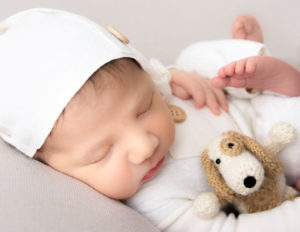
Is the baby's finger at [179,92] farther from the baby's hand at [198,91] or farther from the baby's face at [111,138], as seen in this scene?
the baby's face at [111,138]

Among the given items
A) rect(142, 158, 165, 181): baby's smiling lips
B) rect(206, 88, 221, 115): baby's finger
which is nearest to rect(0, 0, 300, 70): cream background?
rect(206, 88, 221, 115): baby's finger

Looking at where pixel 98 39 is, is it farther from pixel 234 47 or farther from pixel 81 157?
pixel 234 47

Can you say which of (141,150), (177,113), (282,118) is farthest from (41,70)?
(282,118)

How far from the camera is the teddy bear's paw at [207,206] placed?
749 millimetres

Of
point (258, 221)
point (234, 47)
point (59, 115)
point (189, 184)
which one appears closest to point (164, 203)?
point (189, 184)

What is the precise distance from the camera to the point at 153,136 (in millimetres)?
736

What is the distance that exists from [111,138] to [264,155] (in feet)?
1.09

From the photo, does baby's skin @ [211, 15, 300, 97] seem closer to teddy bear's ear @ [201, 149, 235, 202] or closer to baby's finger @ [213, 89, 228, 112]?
baby's finger @ [213, 89, 228, 112]

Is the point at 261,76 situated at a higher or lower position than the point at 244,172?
higher

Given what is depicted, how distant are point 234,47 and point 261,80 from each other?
182 mm

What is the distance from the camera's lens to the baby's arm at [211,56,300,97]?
825 mm

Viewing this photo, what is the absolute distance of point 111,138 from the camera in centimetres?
70

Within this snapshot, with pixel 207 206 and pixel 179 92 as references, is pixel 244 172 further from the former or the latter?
pixel 179 92

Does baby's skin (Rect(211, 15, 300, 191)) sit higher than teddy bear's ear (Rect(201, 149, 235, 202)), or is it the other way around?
baby's skin (Rect(211, 15, 300, 191))
